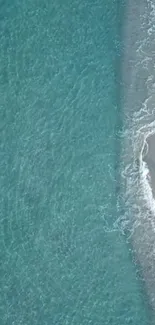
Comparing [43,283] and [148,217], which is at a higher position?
[148,217]

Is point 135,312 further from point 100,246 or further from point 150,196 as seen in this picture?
point 150,196

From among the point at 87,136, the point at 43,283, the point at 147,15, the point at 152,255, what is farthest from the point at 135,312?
the point at 147,15

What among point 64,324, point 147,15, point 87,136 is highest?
point 147,15

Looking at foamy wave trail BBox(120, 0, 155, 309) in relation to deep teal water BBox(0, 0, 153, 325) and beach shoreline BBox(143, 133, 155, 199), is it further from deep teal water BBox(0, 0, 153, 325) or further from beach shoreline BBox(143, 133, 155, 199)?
deep teal water BBox(0, 0, 153, 325)

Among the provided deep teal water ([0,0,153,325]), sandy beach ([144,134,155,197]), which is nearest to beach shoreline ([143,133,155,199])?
sandy beach ([144,134,155,197])

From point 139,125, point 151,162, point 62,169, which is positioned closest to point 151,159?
point 151,162

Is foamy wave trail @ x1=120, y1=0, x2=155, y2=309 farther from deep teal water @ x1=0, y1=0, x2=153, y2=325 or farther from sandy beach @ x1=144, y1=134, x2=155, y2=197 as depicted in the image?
deep teal water @ x1=0, y1=0, x2=153, y2=325
